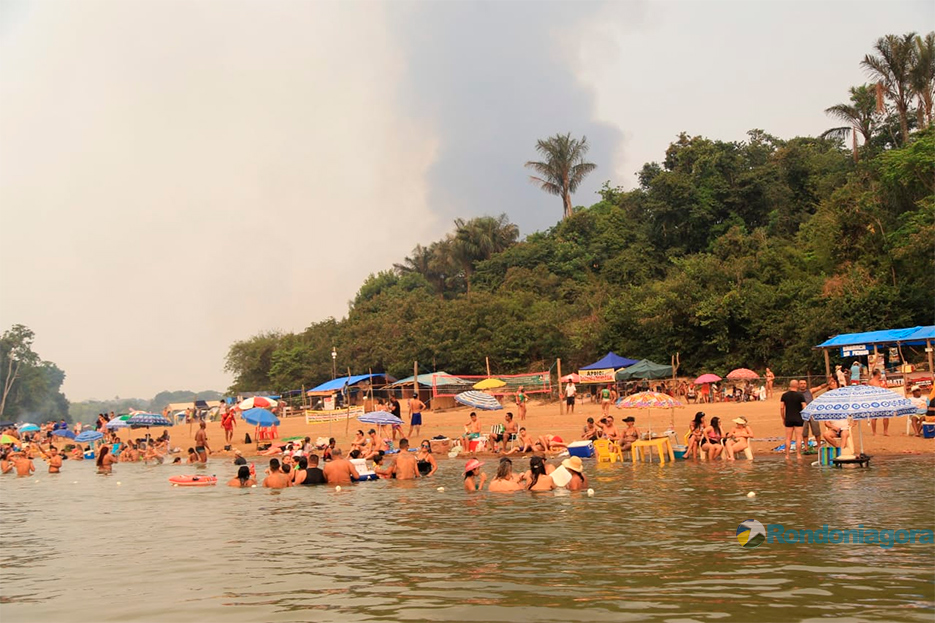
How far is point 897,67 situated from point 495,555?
44.6 meters

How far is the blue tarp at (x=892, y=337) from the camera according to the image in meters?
29.3

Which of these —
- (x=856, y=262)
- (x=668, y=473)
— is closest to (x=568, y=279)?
(x=856, y=262)

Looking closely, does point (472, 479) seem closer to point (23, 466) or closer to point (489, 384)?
point (23, 466)

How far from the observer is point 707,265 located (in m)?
42.3

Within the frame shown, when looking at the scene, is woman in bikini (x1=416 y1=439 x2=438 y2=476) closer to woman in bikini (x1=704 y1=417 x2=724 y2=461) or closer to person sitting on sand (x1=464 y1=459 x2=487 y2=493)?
person sitting on sand (x1=464 y1=459 x2=487 y2=493)

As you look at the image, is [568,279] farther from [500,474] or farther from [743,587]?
[743,587]

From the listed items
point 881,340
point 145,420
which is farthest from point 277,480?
point 881,340

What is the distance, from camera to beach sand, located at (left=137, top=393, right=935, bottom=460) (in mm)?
19406

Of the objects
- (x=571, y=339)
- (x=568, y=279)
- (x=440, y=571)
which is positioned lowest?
(x=440, y=571)

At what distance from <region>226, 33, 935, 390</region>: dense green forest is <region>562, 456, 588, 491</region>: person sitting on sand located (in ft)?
77.8

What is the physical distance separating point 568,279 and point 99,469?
36493mm

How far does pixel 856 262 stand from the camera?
38531 mm

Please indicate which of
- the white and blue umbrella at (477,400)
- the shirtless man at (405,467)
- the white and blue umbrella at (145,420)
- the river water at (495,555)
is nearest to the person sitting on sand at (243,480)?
the river water at (495,555)

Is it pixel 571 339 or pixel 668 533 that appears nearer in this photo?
pixel 668 533
